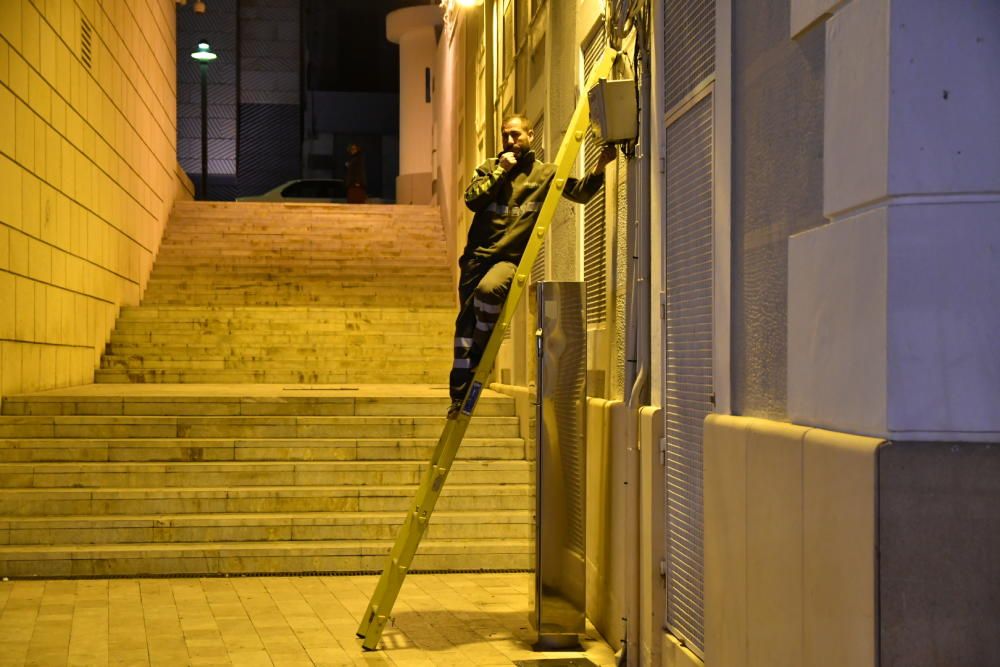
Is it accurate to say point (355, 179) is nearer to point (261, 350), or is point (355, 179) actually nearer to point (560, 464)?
point (261, 350)

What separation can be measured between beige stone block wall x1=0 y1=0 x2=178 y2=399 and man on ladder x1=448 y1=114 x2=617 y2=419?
5141 mm

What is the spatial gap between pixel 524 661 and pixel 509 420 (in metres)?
4.97

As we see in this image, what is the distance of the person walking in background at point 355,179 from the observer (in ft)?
102

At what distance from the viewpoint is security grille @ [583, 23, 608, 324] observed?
23.9 ft

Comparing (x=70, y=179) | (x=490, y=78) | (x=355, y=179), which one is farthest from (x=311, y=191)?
(x=490, y=78)

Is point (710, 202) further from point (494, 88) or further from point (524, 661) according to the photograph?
point (494, 88)

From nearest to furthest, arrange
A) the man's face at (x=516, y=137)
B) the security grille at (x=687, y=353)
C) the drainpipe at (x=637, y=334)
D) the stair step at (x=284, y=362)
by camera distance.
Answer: the security grille at (x=687, y=353) → the drainpipe at (x=637, y=334) → the man's face at (x=516, y=137) → the stair step at (x=284, y=362)

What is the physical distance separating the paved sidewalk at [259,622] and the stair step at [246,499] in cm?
88

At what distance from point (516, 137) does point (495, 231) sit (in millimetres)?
518

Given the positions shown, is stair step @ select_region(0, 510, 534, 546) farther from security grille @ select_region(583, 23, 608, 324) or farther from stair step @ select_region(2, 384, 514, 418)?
security grille @ select_region(583, 23, 608, 324)

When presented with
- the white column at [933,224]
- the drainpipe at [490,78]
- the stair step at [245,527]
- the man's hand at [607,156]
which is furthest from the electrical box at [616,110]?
the drainpipe at [490,78]

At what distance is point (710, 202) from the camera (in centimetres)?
511

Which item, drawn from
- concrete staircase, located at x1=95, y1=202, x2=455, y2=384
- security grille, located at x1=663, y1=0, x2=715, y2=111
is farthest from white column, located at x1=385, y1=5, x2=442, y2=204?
security grille, located at x1=663, y1=0, x2=715, y2=111

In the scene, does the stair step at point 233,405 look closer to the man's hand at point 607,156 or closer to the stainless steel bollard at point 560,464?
the stainless steel bollard at point 560,464
